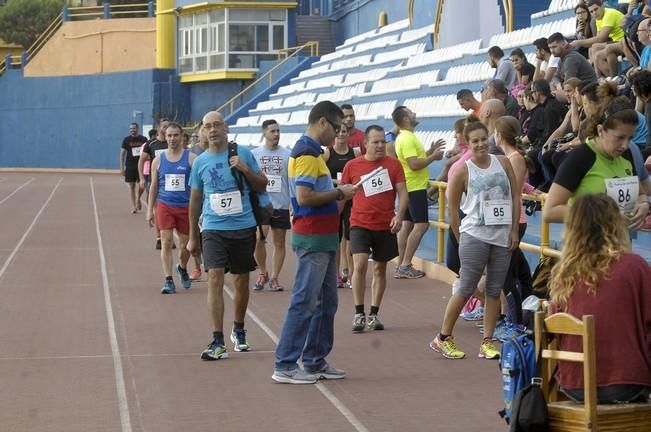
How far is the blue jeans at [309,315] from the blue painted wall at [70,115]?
47775 millimetres

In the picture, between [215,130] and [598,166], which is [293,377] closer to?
[215,130]

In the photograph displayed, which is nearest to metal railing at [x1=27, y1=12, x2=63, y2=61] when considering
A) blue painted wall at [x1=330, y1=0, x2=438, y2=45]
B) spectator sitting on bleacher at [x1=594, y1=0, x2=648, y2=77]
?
blue painted wall at [x1=330, y1=0, x2=438, y2=45]

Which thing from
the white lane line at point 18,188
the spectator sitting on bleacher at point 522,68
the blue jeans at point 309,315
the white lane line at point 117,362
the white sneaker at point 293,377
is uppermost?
the spectator sitting on bleacher at point 522,68

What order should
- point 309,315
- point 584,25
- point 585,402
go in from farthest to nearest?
point 584,25 < point 309,315 < point 585,402

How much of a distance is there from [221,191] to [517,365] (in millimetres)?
4902

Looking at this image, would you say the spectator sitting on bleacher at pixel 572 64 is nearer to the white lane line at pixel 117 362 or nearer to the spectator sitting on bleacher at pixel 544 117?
the spectator sitting on bleacher at pixel 544 117

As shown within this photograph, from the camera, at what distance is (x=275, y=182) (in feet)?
51.3

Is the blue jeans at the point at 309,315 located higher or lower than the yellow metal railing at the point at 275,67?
lower

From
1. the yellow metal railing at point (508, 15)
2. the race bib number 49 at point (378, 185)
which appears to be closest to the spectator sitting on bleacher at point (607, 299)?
the race bib number 49 at point (378, 185)

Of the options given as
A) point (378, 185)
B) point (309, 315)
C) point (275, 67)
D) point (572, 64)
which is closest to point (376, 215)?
point (378, 185)

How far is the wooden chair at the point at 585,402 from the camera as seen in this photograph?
5.86m

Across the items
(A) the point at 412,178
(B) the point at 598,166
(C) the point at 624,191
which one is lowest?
(A) the point at 412,178

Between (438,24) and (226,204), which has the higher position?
(438,24)

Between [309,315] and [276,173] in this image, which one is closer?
[309,315]
